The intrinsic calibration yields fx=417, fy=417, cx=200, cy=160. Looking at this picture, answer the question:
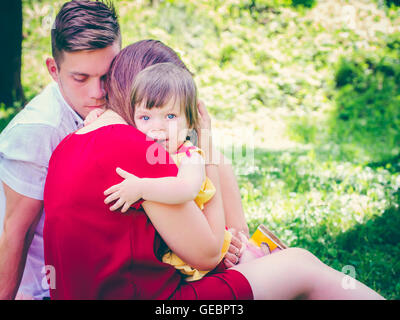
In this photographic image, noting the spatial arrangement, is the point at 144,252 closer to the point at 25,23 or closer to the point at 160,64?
the point at 160,64

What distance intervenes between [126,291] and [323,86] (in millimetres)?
7754

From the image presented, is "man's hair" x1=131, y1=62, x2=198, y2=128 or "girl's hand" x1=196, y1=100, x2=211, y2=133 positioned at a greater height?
"man's hair" x1=131, y1=62, x2=198, y2=128

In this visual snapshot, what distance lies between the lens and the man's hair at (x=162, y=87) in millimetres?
1482

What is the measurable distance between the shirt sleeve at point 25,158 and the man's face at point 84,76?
244 millimetres

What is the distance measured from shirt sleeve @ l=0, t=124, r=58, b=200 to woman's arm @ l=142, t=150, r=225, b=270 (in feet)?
2.08

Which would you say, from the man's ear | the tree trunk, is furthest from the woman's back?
the tree trunk

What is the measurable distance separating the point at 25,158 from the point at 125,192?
68cm

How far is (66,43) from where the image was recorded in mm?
1887

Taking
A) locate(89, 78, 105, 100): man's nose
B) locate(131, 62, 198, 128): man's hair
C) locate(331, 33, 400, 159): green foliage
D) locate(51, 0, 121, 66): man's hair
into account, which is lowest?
locate(331, 33, 400, 159): green foliage

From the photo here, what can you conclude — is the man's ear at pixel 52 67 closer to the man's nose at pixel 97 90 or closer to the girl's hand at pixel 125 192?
the man's nose at pixel 97 90

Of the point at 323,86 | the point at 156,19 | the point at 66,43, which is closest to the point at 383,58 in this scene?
the point at 323,86

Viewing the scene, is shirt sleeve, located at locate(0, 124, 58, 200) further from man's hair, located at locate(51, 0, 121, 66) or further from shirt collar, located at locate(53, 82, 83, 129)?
man's hair, located at locate(51, 0, 121, 66)

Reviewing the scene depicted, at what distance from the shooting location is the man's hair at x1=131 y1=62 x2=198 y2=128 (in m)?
1.48

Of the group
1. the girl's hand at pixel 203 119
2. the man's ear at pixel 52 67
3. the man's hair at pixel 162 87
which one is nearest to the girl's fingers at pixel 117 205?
the man's hair at pixel 162 87
